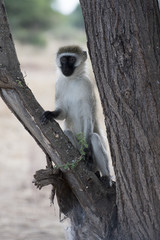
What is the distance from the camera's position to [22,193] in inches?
307

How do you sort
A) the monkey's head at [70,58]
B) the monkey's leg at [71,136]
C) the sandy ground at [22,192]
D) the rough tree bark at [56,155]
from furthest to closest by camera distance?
the sandy ground at [22,192]
the monkey's head at [70,58]
the monkey's leg at [71,136]
the rough tree bark at [56,155]

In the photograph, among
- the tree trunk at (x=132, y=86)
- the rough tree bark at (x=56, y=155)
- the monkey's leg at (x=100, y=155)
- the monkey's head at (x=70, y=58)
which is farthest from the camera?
the monkey's head at (x=70, y=58)

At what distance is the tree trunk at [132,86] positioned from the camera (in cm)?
304

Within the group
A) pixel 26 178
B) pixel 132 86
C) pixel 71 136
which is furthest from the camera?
pixel 26 178

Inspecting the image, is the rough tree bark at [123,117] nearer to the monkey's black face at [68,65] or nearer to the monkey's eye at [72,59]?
the monkey's black face at [68,65]

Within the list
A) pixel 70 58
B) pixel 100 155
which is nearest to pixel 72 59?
pixel 70 58

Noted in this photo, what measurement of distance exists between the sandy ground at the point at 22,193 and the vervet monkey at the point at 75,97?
1.18ft

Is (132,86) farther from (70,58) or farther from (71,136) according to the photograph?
(70,58)

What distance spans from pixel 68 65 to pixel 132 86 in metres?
1.72

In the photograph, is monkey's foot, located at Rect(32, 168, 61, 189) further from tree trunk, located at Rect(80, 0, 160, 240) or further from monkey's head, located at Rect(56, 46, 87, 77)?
monkey's head, located at Rect(56, 46, 87, 77)

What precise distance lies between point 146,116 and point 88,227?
1.12 meters

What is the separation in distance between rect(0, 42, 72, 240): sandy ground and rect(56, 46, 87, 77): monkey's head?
24 cm

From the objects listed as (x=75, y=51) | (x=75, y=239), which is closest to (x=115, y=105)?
(x=75, y=239)

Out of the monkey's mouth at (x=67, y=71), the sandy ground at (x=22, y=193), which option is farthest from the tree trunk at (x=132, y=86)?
the monkey's mouth at (x=67, y=71)
